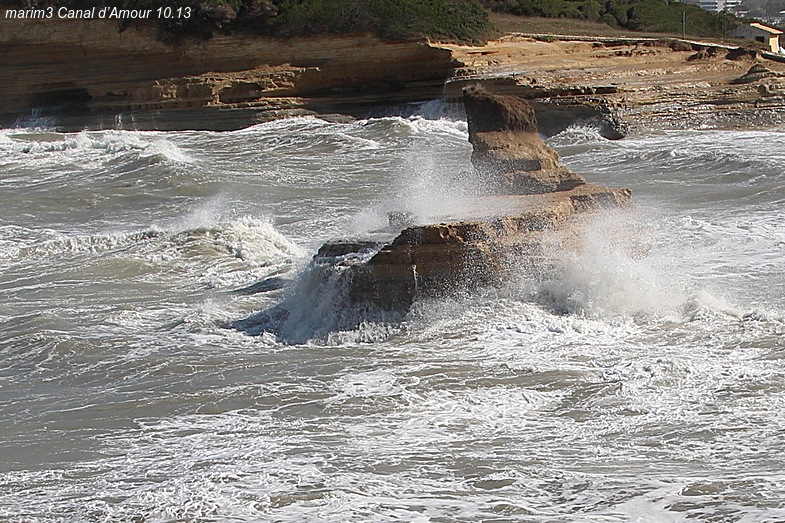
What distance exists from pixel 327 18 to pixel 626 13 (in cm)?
1233

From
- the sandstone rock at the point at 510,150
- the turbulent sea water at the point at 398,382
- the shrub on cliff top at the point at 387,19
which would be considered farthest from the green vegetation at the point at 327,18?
the sandstone rock at the point at 510,150

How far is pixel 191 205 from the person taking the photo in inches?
619

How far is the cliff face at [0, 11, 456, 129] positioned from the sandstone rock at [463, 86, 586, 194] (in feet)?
43.6

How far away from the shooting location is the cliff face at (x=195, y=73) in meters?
24.0

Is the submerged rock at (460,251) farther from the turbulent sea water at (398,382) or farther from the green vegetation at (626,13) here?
the green vegetation at (626,13)

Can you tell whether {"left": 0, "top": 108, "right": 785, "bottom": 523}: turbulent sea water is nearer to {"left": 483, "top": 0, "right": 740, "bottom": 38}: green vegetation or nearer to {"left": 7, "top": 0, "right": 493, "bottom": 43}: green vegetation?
{"left": 7, "top": 0, "right": 493, "bottom": 43}: green vegetation

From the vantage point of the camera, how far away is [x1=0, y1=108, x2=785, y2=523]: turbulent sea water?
16.3 ft

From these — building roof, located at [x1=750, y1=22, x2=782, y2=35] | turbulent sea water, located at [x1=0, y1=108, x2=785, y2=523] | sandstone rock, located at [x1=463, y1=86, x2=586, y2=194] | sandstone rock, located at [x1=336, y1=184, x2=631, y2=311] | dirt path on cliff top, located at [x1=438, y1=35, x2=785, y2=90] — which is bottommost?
turbulent sea water, located at [x1=0, y1=108, x2=785, y2=523]

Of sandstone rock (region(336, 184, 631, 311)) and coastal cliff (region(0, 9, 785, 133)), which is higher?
coastal cliff (region(0, 9, 785, 133))

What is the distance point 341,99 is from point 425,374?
18.0 metres

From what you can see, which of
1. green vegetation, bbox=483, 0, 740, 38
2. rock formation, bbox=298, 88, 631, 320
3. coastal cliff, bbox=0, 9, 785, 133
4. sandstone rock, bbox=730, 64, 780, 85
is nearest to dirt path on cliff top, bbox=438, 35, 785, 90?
coastal cliff, bbox=0, 9, 785, 133

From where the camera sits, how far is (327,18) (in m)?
25.0

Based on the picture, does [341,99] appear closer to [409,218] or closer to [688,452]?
[409,218]

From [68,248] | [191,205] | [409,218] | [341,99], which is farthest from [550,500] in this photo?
[341,99]
